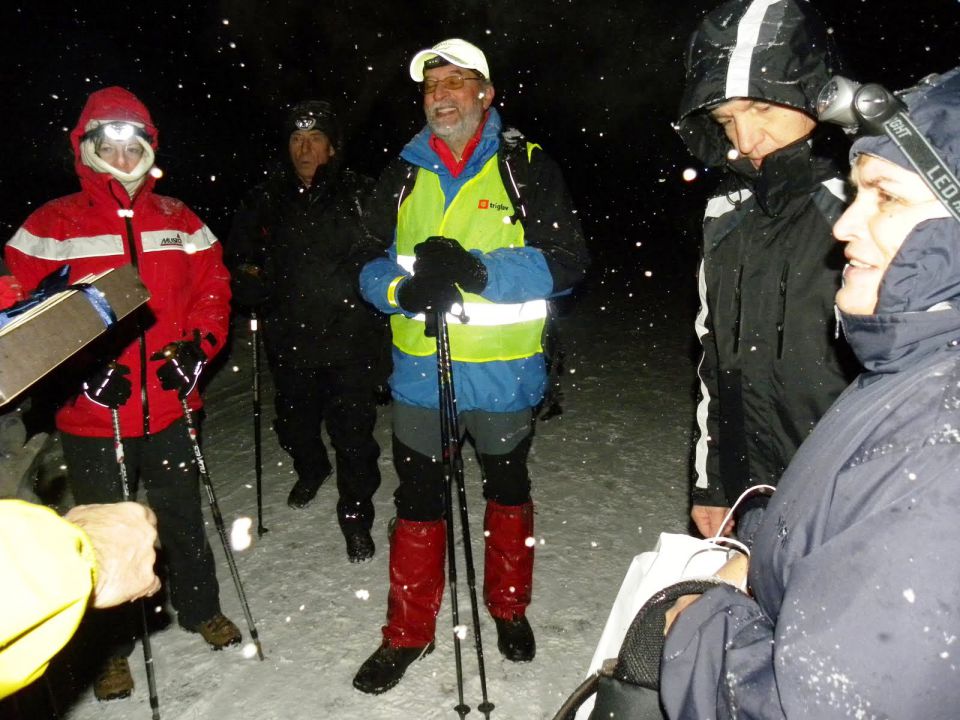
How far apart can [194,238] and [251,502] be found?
Result: 7.58 ft

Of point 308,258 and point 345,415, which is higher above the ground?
point 308,258

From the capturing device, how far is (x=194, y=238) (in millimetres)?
3297

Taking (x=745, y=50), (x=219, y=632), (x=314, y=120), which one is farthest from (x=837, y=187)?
(x=219, y=632)

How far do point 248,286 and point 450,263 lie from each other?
193cm

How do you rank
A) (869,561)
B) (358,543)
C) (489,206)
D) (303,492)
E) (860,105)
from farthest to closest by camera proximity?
(303,492) → (358,543) → (489,206) → (860,105) → (869,561)

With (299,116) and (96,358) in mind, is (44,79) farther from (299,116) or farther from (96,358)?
(96,358)

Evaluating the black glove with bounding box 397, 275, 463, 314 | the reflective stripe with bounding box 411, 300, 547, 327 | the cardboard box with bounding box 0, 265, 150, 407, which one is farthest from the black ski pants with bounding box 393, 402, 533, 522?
the cardboard box with bounding box 0, 265, 150, 407

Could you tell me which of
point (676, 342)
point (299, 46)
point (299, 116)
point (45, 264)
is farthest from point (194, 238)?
point (299, 46)

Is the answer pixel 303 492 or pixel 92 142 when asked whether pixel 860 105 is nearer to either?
pixel 92 142

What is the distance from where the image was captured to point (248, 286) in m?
4.08

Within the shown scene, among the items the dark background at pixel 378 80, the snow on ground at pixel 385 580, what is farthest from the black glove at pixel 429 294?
the dark background at pixel 378 80

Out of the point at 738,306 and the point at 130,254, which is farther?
the point at 130,254

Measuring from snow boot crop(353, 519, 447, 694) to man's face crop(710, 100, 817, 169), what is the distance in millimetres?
2211

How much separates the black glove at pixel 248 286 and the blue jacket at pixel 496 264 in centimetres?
127
